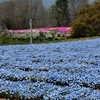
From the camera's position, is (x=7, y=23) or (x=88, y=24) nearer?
(x=88, y=24)

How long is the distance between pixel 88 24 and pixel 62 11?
4642cm

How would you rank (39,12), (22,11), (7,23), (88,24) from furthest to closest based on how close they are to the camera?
(39,12), (22,11), (7,23), (88,24)

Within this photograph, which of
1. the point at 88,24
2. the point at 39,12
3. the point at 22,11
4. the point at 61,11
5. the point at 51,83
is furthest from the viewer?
the point at 39,12

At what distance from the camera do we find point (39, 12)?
92688mm

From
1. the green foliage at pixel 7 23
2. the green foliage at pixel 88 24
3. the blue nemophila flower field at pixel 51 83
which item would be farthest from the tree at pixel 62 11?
the blue nemophila flower field at pixel 51 83

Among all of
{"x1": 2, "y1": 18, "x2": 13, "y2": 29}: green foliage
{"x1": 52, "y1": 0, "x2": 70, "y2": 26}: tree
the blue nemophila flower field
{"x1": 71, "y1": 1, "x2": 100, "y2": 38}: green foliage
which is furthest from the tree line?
the blue nemophila flower field

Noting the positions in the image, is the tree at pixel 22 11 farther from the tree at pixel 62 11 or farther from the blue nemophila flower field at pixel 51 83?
the blue nemophila flower field at pixel 51 83

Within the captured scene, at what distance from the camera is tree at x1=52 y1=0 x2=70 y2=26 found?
8424 centimetres

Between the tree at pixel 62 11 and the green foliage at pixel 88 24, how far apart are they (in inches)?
1752

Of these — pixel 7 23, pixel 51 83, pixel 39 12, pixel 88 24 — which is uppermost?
pixel 39 12

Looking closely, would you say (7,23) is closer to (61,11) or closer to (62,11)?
(61,11)

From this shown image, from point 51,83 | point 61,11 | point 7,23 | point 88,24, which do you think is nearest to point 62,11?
point 61,11

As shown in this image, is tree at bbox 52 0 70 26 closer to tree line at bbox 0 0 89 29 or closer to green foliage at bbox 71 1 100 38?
tree line at bbox 0 0 89 29

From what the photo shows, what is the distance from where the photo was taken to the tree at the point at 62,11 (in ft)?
276
